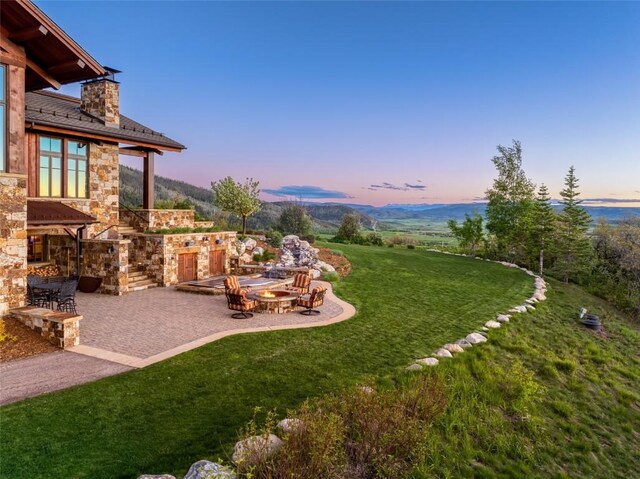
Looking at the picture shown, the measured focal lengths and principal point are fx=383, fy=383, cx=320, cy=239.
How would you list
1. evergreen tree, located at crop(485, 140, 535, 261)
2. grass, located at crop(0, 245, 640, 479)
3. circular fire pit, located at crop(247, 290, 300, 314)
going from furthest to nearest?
evergreen tree, located at crop(485, 140, 535, 261), circular fire pit, located at crop(247, 290, 300, 314), grass, located at crop(0, 245, 640, 479)

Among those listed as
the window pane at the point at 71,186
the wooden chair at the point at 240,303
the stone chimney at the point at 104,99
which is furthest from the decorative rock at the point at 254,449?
the stone chimney at the point at 104,99

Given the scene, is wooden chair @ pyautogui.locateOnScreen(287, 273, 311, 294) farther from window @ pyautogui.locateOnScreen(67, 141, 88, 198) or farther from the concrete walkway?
window @ pyautogui.locateOnScreen(67, 141, 88, 198)

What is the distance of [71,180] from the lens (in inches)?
562

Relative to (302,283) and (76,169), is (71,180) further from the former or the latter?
(302,283)

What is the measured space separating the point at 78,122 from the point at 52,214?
157 inches

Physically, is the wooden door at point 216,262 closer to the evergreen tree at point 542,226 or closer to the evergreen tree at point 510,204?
the evergreen tree at point 542,226

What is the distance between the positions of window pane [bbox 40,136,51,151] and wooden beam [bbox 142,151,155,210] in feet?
13.4

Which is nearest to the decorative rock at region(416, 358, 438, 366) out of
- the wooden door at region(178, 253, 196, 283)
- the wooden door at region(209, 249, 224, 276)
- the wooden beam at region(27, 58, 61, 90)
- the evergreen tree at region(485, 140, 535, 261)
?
the wooden door at region(178, 253, 196, 283)

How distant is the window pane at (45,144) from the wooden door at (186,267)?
19.2 ft

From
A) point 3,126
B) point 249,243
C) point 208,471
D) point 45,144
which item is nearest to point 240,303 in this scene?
point 3,126

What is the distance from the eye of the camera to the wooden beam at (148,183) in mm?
17047

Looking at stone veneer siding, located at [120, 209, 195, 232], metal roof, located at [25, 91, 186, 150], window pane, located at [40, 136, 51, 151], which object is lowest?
stone veneer siding, located at [120, 209, 195, 232]

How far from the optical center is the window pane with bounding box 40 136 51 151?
1331 centimetres

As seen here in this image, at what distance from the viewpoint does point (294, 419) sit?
15.3 ft
